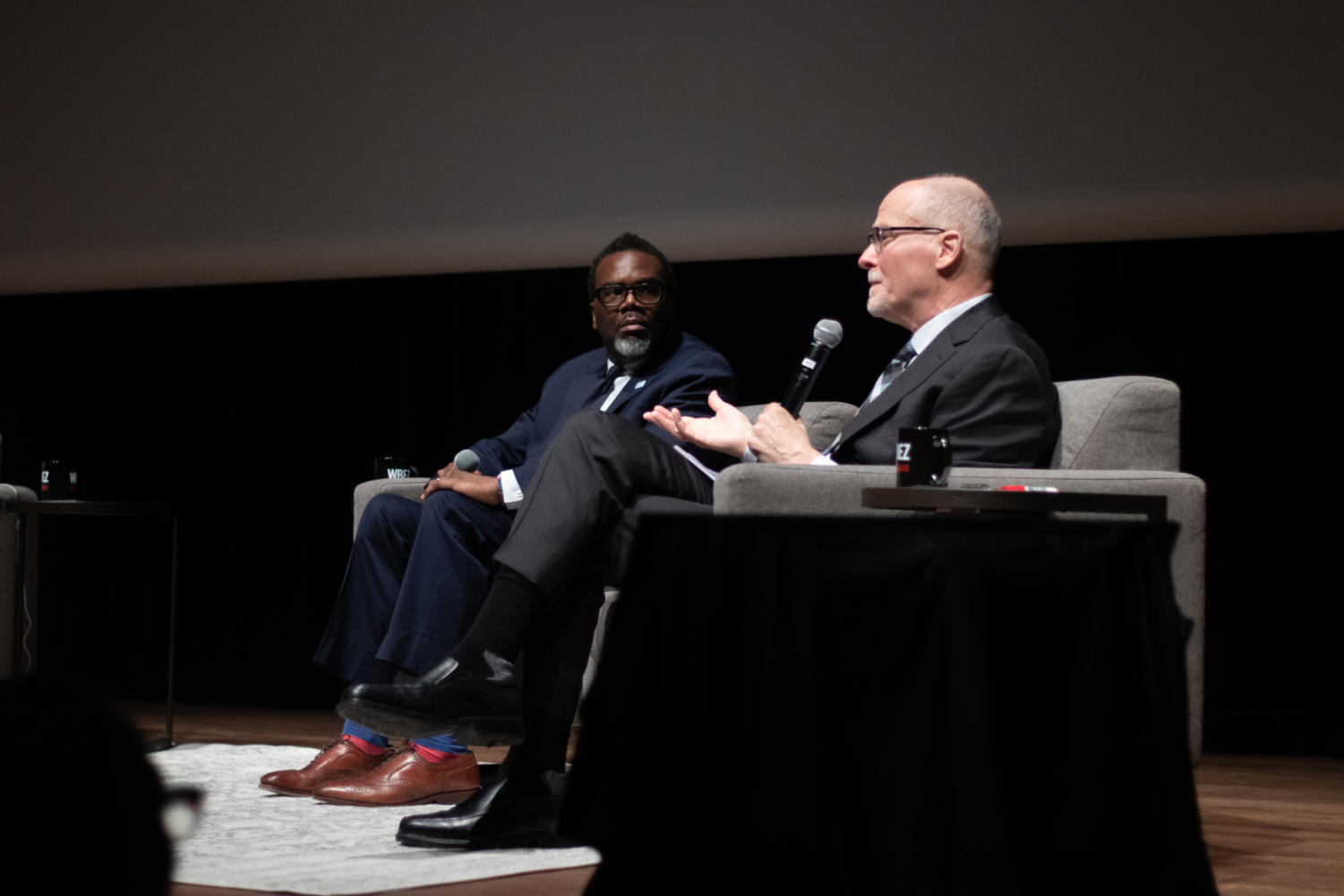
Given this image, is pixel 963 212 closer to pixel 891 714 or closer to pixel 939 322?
pixel 939 322

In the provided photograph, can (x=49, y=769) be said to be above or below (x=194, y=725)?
above

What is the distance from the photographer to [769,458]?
2246mm

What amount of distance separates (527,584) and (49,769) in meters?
1.28

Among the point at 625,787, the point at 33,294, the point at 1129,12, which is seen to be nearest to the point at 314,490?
the point at 33,294

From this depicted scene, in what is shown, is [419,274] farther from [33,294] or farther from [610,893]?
[610,893]

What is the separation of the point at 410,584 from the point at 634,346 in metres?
0.85

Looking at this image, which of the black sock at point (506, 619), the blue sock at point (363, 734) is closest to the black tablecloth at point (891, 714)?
the black sock at point (506, 619)

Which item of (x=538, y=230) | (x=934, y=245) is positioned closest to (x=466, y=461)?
(x=934, y=245)

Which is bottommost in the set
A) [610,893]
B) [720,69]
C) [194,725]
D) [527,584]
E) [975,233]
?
[194,725]

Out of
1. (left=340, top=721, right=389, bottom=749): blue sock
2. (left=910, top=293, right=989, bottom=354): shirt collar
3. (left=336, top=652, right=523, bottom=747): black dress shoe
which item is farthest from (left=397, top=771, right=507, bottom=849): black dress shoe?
(left=910, top=293, right=989, bottom=354): shirt collar

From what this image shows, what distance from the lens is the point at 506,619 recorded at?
1968 mm

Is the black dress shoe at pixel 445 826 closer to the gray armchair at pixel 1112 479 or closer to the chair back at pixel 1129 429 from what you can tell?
the gray armchair at pixel 1112 479

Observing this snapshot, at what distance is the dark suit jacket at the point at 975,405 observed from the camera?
2154mm

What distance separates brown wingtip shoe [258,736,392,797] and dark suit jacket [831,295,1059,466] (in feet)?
3.72
